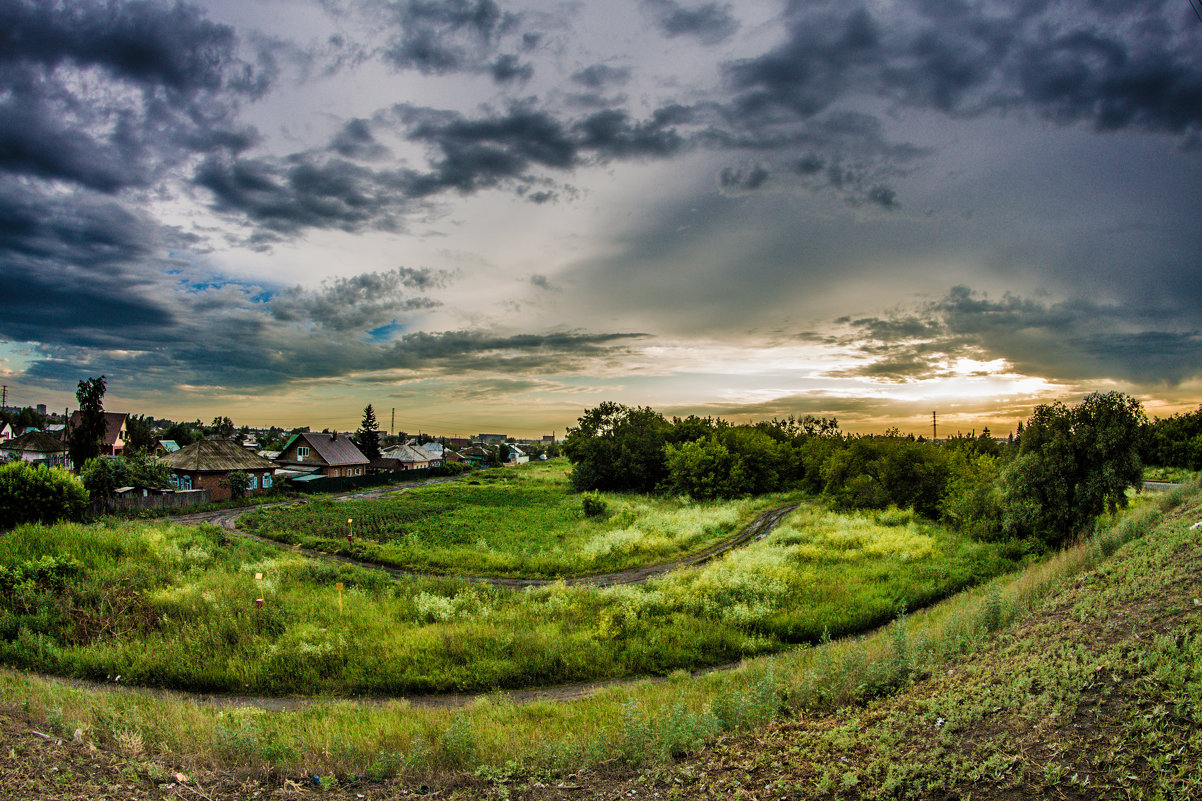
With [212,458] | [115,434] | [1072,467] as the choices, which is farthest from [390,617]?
[115,434]

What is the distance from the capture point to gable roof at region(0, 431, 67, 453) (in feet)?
202

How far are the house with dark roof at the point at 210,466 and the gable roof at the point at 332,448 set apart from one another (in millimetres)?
14357

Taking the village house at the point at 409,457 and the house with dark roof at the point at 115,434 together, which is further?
the village house at the point at 409,457

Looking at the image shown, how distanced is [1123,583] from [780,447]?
4821cm

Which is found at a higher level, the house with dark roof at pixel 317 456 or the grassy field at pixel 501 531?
the house with dark roof at pixel 317 456

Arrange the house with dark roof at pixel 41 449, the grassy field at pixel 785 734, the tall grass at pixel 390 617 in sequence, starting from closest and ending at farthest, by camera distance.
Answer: the grassy field at pixel 785 734 → the tall grass at pixel 390 617 → the house with dark roof at pixel 41 449

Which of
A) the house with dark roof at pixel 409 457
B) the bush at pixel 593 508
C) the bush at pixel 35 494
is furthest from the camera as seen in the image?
the house with dark roof at pixel 409 457

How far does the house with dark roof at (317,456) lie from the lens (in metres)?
61.9

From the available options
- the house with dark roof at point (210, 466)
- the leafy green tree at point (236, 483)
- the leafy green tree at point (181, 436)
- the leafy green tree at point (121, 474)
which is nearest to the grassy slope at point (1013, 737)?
the leafy green tree at point (121, 474)

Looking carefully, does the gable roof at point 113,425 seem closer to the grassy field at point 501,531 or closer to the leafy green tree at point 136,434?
the leafy green tree at point 136,434

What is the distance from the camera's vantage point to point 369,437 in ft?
282

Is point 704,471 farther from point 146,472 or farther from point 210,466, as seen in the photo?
point 146,472

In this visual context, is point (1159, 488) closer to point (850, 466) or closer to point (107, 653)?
point (850, 466)

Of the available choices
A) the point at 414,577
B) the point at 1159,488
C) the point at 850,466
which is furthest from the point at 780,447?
the point at 414,577
